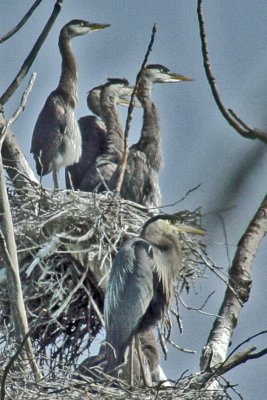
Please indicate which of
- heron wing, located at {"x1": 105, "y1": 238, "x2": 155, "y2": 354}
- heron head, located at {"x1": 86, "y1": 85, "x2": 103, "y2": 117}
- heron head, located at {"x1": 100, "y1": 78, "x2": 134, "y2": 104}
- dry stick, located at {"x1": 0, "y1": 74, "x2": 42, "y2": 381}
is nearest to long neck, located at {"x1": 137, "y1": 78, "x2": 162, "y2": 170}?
heron head, located at {"x1": 100, "y1": 78, "x2": 134, "y2": 104}

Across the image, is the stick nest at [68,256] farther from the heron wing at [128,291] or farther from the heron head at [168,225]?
the heron wing at [128,291]

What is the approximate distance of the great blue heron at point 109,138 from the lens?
5.66 metres

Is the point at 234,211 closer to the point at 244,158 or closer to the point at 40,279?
the point at 244,158

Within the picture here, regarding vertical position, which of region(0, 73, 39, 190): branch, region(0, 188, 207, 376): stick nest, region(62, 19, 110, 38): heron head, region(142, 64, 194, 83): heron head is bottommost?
region(0, 188, 207, 376): stick nest

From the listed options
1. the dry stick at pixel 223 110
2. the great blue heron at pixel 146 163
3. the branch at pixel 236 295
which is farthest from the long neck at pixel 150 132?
the dry stick at pixel 223 110

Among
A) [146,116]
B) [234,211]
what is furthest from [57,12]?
[146,116]

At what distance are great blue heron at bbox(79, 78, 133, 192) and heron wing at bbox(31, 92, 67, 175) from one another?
0.30 metres

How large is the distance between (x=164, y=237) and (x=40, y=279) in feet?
2.14

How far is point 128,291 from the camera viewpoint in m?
3.71

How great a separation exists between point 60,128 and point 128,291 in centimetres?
261

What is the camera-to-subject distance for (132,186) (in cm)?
548

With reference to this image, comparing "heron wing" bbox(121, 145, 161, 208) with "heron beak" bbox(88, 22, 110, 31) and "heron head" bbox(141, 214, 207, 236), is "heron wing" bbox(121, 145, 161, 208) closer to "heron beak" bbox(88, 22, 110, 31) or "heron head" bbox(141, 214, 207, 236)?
"heron head" bbox(141, 214, 207, 236)

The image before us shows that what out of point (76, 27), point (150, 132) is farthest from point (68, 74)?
point (150, 132)

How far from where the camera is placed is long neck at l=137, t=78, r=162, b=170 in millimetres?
5648
